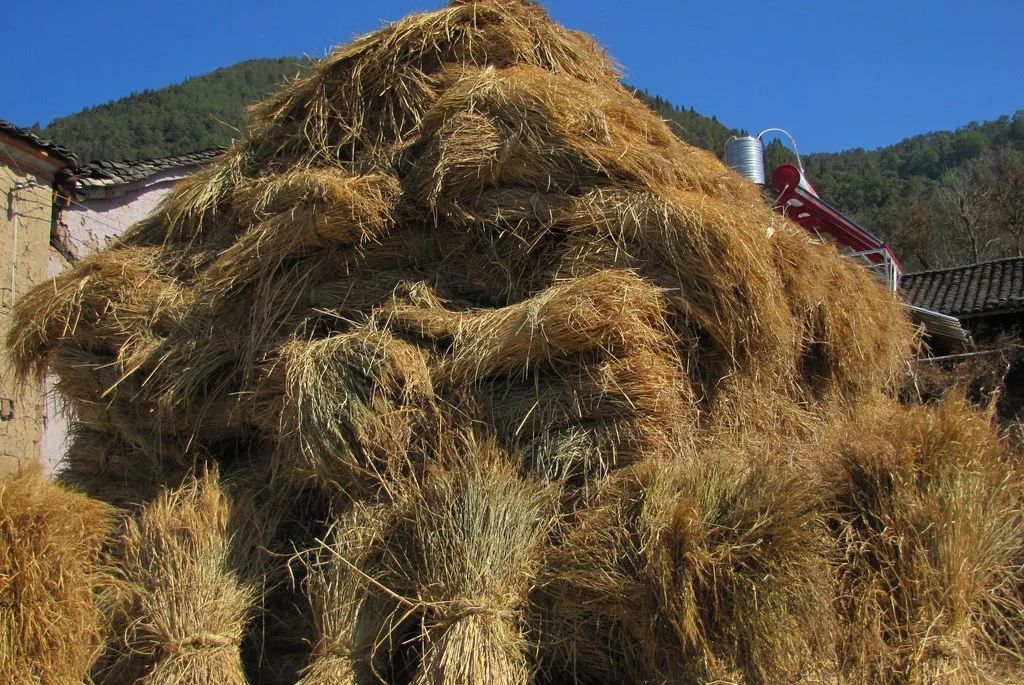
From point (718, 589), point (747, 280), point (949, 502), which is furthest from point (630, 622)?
point (747, 280)

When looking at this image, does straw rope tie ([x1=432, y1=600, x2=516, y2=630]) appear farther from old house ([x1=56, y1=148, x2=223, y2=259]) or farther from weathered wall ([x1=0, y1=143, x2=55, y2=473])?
old house ([x1=56, y1=148, x2=223, y2=259])

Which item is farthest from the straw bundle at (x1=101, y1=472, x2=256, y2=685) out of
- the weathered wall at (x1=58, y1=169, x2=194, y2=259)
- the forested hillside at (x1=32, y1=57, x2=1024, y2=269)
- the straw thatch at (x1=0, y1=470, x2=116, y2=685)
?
the forested hillside at (x1=32, y1=57, x2=1024, y2=269)

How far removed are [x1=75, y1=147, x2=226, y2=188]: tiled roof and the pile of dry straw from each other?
7510 millimetres

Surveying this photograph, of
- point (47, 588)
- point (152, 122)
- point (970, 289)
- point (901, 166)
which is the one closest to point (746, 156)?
point (970, 289)

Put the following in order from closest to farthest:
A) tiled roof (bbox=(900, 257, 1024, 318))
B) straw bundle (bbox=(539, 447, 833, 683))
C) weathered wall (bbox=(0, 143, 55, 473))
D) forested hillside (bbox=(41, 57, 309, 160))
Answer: straw bundle (bbox=(539, 447, 833, 683)) → weathered wall (bbox=(0, 143, 55, 473)) → tiled roof (bbox=(900, 257, 1024, 318)) → forested hillside (bbox=(41, 57, 309, 160))

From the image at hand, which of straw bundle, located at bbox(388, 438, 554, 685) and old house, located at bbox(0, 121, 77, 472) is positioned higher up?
old house, located at bbox(0, 121, 77, 472)

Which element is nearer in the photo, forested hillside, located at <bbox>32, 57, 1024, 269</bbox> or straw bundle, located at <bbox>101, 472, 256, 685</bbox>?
straw bundle, located at <bbox>101, 472, 256, 685</bbox>

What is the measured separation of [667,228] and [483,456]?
0.99 m

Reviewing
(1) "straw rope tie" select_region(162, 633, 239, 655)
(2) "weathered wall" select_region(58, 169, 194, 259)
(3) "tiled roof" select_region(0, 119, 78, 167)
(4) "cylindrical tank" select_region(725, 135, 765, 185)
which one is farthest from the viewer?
(2) "weathered wall" select_region(58, 169, 194, 259)

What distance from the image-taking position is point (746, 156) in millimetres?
10180

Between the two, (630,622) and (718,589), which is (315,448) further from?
(718,589)

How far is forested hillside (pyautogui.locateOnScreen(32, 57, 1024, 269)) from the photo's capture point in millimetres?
30375

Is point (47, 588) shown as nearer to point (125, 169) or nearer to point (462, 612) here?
point (462, 612)

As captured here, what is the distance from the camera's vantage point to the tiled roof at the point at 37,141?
9.47m
